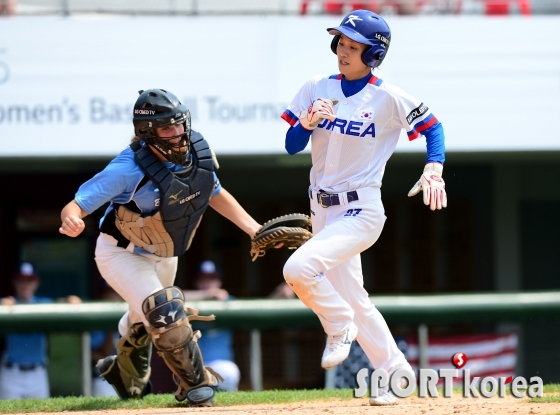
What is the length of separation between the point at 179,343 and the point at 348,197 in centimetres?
117

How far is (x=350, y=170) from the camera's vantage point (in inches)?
189

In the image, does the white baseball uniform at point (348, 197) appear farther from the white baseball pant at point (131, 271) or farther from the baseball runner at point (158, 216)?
the white baseball pant at point (131, 271)

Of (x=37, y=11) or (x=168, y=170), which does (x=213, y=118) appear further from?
(x=168, y=170)

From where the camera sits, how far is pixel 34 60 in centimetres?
846

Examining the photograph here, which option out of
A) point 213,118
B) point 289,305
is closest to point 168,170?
point 289,305

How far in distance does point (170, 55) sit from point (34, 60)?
1.16 m

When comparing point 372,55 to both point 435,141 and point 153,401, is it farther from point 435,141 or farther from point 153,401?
point 153,401

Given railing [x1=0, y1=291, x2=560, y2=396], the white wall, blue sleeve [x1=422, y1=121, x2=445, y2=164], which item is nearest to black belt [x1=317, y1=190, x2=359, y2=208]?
blue sleeve [x1=422, y1=121, x2=445, y2=164]

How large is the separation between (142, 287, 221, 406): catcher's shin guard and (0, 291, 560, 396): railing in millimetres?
2270

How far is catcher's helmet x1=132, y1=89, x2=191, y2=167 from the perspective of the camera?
4.98 metres

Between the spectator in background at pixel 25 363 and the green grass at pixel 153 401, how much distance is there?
2.54 meters

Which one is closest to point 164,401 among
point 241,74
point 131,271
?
point 131,271

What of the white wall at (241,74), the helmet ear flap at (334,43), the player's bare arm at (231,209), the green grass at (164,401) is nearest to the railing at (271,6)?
the white wall at (241,74)

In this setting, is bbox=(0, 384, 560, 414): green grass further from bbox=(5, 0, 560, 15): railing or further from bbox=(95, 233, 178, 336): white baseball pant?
bbox=(5, 0, 560, 15): railing
